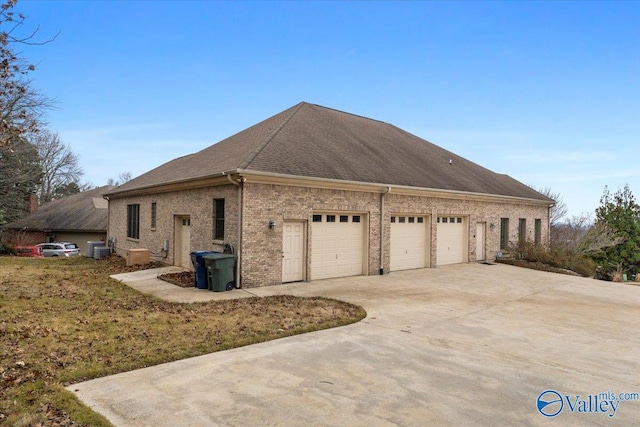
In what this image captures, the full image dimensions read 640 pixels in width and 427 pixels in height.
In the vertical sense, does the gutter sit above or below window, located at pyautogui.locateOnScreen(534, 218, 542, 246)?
above

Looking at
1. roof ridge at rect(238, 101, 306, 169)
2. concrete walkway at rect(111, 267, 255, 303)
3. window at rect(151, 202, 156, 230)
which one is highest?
roof ridge at rect(238, 101, 306, 169)

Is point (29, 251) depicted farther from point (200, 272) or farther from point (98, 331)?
point (98, 331)

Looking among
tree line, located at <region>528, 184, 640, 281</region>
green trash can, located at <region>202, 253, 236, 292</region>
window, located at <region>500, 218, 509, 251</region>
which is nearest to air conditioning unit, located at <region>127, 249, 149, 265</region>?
green trash can, located at <region>202, 253, 236, 292</region>

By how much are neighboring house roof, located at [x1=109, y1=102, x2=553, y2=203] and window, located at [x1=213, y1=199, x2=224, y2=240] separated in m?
1.04

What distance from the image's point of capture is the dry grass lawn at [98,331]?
4297 millimetres

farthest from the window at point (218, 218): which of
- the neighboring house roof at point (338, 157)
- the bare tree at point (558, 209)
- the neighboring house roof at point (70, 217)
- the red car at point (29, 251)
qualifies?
the bare tree at point (558, 209)

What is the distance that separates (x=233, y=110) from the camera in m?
22.8

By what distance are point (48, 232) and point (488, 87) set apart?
39216 millimetres

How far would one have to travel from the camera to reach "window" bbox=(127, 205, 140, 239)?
19281mm

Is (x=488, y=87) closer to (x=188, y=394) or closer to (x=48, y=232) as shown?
(x=188, y=394)

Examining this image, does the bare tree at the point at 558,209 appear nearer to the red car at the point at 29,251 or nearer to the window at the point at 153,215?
the window at the point at 153,215

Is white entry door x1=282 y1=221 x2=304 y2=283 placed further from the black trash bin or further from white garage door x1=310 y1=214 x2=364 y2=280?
the black trash bin

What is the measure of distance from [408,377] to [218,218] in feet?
29.5

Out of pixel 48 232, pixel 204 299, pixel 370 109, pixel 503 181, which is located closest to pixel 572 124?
pixel 503 181
